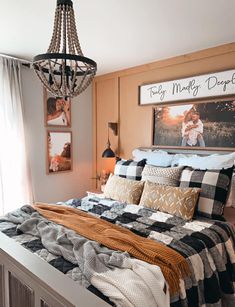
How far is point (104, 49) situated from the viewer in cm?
284

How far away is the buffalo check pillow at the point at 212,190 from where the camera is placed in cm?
216

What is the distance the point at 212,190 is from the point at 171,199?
36 centimetres

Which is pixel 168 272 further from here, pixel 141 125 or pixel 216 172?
pixel 141 125

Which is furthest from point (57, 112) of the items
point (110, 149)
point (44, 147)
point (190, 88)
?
point (190, 88)

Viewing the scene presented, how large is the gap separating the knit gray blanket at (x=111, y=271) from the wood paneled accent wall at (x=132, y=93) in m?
2.08

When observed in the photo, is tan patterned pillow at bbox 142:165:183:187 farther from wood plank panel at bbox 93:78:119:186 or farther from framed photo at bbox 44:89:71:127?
framed photo at bbox 44:89:71:127

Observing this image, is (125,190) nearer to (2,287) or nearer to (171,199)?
(171,199)

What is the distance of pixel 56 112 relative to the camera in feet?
11.9

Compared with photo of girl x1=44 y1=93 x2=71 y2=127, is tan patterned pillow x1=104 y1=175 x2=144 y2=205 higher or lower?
lower

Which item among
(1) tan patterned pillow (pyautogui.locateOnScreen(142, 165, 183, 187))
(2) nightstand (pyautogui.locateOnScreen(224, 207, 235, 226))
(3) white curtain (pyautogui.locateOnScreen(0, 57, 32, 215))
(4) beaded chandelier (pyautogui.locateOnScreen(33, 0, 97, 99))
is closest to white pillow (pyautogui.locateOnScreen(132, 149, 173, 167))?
(1) tan patterned pillow (pyautogui.locateOnScreen(142, 165, 183, 187))

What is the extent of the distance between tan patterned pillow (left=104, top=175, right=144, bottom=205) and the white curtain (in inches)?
48.3

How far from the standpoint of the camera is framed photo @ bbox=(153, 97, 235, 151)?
2703mm

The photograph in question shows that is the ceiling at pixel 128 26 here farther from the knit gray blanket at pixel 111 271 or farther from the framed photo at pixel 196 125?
the knit gray blanket at pixel 111 271

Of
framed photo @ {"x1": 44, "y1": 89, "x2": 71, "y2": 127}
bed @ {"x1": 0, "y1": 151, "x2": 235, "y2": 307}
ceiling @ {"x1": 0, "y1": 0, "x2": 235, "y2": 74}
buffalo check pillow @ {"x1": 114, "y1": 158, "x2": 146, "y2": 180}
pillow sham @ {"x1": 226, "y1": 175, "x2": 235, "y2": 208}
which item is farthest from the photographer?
→ framed photo @ {"x1": 44, "y1": 89, "x2": 71, "y2": 127}
